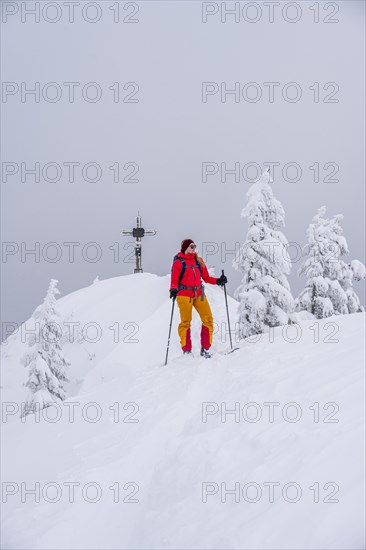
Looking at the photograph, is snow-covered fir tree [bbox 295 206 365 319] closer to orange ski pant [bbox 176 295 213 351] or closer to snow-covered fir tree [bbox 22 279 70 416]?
orange ski pant [bbox 176 295 213 351]

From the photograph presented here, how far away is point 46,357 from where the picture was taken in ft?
69.5

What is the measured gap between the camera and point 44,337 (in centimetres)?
2105

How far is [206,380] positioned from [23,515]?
4.21 metres

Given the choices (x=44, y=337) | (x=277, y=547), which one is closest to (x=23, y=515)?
(x=277, y=547)

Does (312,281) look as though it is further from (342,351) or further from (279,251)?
(342,351)

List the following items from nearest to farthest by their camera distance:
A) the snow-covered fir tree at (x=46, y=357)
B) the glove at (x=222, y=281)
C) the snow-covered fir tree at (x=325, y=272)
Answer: the glove at (x=222, y=281) → the snow-covered fir tree at (x=46, y=357) → the snow-covered fir tree at (x=325, y=272)

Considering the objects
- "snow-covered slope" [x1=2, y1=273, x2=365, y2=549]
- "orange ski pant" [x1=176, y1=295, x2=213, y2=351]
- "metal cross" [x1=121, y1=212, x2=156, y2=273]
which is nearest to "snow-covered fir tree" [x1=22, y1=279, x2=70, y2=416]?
"snow-covered slope" [x1=2, y1=273, x2=365, y2=549]

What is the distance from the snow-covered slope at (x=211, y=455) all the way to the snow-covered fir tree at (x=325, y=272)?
10820 mm

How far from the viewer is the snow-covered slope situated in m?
4.27

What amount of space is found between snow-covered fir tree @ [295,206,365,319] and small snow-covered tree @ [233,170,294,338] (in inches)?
229

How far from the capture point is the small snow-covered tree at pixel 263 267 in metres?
15.8

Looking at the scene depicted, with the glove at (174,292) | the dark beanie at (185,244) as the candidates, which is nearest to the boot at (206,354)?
the glove at (174,292)

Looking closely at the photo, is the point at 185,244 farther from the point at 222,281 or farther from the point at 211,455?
the point at 211,455

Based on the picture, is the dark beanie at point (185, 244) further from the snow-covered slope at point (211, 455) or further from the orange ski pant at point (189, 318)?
the snow-covered slope at point (211, 455)
